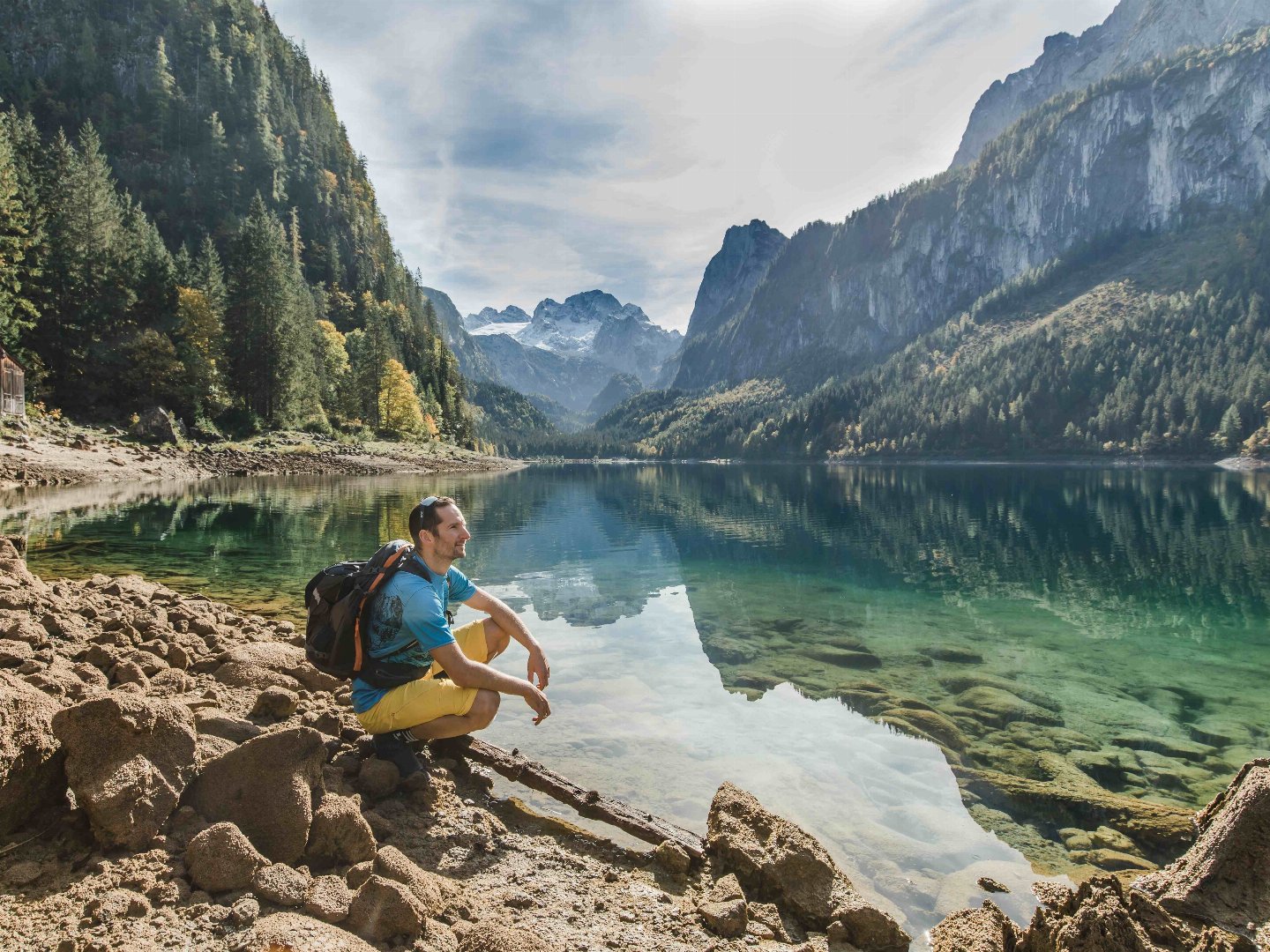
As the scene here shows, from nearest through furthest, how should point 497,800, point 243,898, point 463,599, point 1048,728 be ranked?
point 243,898 → point 497,800 → point 463,599 → point 1048,728

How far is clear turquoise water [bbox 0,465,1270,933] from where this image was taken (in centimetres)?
820

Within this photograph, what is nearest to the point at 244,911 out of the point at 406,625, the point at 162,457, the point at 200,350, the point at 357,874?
the point at 357,874

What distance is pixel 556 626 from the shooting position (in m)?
16.0

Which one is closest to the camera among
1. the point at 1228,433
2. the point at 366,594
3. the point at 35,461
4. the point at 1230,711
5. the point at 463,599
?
the point at 366,594

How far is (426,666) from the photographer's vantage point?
6492 mm

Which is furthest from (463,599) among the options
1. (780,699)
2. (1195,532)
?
(1195,532)

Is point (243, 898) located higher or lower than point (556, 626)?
higher

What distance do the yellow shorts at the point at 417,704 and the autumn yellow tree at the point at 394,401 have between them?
9737cm

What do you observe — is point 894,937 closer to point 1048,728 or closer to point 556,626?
point 1048,728

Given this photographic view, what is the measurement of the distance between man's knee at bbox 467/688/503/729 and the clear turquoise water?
87.5 inches

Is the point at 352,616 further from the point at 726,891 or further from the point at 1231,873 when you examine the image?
the point at 1231,873

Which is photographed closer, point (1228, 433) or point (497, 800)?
point (497, 800)

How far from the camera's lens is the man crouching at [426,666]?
5.98m

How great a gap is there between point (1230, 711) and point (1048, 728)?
4.04 metres
